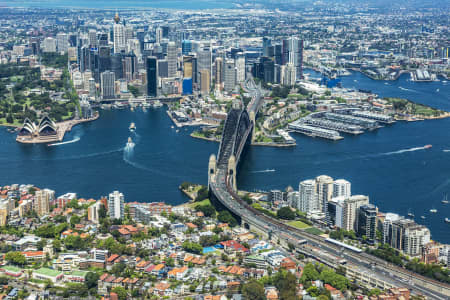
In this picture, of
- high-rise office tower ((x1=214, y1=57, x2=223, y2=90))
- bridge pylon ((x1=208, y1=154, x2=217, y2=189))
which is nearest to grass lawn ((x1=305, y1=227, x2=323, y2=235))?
bridge pylon ((x1=208, y1=154, x2=217, y2=189))

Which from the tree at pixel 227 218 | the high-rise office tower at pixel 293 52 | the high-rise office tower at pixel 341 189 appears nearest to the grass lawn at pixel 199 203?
the tree at pixel 227 218

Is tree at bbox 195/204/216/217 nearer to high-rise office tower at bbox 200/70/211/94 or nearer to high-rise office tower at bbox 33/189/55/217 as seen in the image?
high-rise office tower at bbox 33/189/55/217

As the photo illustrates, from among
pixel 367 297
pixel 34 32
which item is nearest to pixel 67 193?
pixel 367 297

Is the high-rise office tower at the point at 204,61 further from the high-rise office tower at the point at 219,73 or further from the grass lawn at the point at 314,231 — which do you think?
the grass lawn at the point at 314,231

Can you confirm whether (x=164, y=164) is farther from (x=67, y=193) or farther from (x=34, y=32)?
(x=34, y=32)

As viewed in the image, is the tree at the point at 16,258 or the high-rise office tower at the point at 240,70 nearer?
the tree at the point at 16,258

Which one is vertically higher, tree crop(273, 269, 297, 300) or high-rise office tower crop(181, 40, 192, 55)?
high-rise office tower crop(181, 40, 192, 55)
